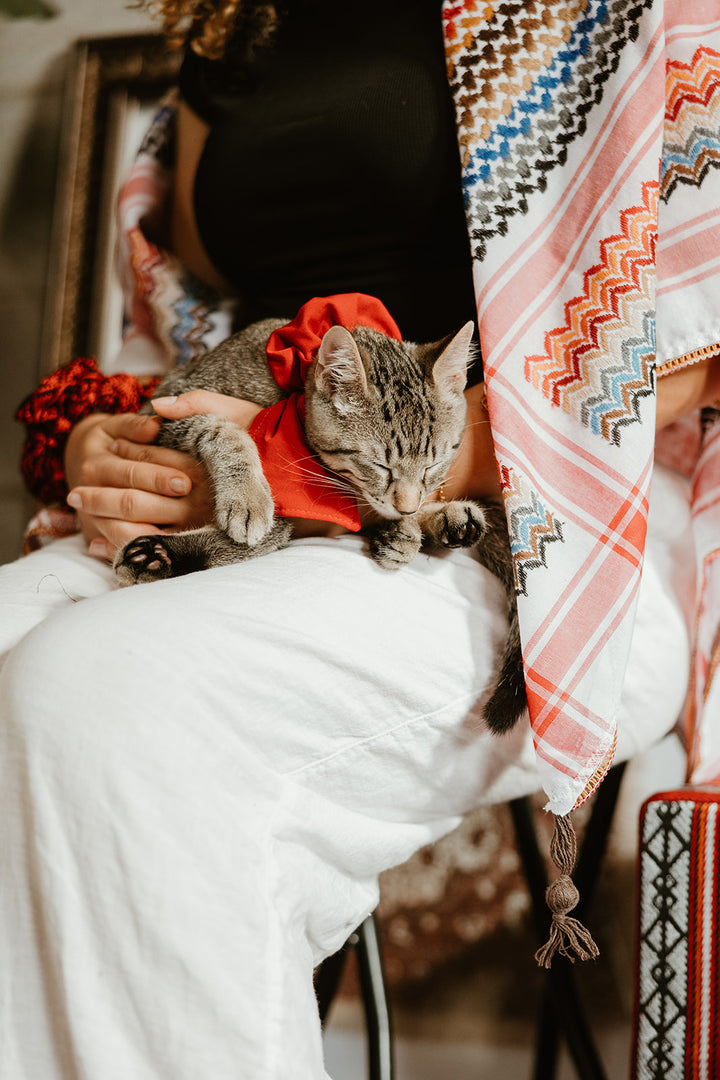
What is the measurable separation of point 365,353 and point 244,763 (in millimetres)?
402

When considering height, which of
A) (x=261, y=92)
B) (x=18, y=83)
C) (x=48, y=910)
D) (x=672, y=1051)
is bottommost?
(x=672, y=1051)

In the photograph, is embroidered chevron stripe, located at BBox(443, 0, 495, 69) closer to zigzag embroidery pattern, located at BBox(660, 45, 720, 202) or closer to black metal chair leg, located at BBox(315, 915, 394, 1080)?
Result: zigzag embroidery pattern, located at BBox(660, 45, 720, 202)

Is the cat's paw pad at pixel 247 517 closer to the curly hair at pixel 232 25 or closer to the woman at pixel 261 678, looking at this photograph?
the woman at pixel 261 678

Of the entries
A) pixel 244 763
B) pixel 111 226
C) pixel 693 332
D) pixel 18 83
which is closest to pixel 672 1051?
pixel 244 763

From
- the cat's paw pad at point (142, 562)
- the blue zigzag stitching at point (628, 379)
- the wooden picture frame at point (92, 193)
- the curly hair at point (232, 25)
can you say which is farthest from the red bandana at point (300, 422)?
the wooden picture frame at point (92, 193)

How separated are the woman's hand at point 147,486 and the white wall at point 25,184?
86 cm

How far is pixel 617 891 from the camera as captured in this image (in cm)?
116

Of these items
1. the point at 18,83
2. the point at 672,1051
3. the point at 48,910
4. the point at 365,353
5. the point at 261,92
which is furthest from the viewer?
the point at 18,83

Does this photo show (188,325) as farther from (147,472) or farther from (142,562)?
(142,562)

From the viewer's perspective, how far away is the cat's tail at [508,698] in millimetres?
573

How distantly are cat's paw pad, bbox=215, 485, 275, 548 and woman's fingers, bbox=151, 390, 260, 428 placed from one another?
0.40 ft

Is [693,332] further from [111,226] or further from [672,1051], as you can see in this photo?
[111,226]

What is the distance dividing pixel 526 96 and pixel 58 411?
1.93ft

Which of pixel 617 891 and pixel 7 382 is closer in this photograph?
pixel 617 891
